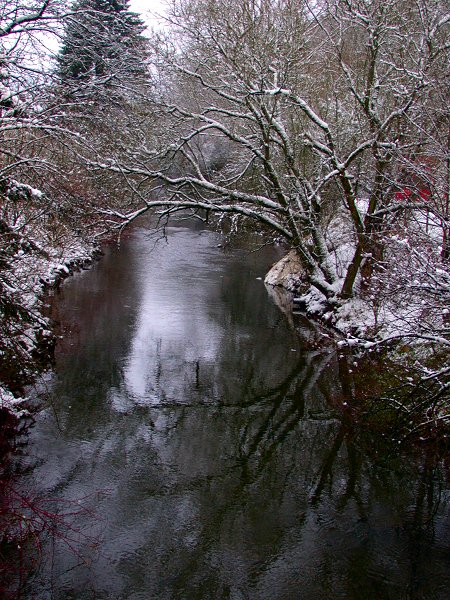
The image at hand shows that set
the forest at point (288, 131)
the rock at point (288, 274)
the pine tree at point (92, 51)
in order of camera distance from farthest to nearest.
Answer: the rock at point (288, 274) → the forest at point (288, 131) → the pine tree at point (92, 51)

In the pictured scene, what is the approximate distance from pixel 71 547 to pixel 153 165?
12898 millimetres

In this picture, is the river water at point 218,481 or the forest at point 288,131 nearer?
the river water at point 218,481

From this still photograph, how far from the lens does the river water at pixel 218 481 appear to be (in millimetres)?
6215

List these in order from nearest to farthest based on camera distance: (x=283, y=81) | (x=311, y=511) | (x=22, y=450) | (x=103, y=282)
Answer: (x=311, y=511)
(x=22, y=450)
(x=283, y=81)
(x=103, y=282)

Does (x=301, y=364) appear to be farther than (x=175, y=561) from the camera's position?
Yes

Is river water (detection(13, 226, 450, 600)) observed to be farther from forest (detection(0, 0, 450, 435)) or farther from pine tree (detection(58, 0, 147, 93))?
pine tree (detection(58, 0, 147, 93))

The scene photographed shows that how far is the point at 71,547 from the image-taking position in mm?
6469

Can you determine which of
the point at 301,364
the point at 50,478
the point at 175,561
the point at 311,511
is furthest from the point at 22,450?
the point at 301,364

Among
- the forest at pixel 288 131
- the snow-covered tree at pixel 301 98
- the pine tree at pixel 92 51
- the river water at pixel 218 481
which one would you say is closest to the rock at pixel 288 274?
the forest at pixel 288 131

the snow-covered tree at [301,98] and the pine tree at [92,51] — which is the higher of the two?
the snow-covered tree at [301,98]

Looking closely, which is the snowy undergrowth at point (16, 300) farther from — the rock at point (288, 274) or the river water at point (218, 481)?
the rock at point (288, 274)

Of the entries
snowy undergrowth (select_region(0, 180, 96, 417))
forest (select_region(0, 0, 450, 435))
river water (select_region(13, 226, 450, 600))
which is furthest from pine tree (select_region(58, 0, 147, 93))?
river water (select_region(13, 226, 450, 600))

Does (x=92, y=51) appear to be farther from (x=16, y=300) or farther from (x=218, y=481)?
(x=218, y=481)

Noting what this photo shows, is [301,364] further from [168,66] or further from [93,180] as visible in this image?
[168,66]
